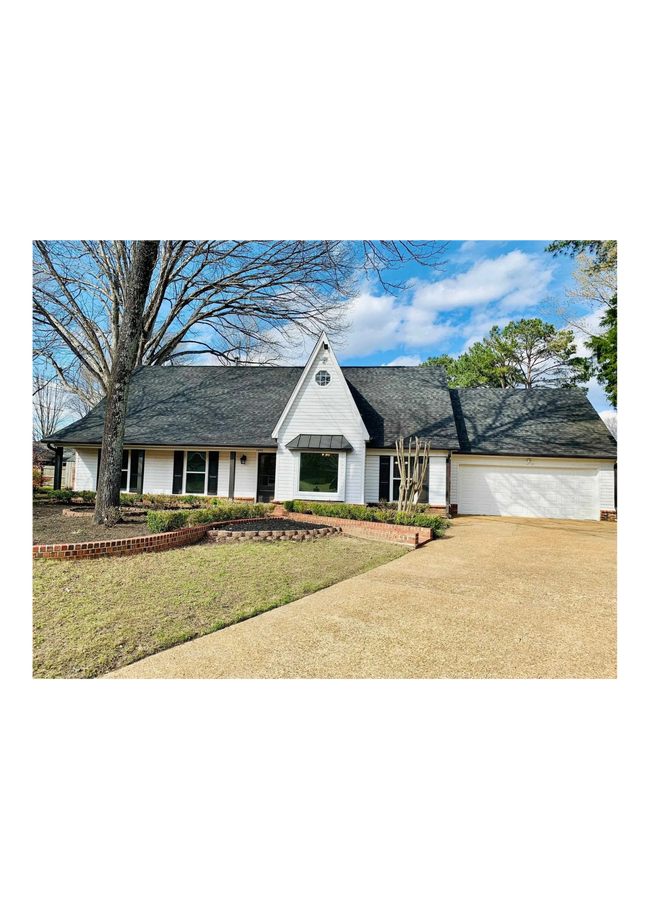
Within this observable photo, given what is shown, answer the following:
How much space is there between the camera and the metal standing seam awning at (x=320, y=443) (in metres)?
10.7

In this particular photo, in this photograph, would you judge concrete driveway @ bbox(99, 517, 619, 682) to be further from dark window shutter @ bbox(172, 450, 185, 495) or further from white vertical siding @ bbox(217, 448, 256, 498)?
dark window shutter @ bbox(172, 450, 185, 495)

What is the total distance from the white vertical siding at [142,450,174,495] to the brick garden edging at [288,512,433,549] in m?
4.47

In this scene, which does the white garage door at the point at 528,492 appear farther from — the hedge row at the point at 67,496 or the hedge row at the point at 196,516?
the hedge row at the point at 67,496

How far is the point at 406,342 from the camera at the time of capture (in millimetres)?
3580

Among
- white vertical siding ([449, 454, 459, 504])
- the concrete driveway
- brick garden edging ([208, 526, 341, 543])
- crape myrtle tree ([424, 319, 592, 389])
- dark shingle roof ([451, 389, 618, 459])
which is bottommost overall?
the concrete driveway

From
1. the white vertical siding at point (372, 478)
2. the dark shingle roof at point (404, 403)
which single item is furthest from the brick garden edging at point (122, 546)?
the dark shingle roof at point (404, 403)

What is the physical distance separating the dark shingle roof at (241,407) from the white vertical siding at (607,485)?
368 centimetres

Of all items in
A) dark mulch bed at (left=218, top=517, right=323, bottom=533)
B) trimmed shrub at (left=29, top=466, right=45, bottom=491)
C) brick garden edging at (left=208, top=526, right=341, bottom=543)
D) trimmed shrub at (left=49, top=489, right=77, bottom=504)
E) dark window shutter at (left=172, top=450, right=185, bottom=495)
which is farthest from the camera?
dark window shutter at (left=172, top=450, right=185, bottom=495)

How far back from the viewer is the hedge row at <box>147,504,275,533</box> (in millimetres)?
5707

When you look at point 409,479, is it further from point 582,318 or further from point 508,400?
point 582,318

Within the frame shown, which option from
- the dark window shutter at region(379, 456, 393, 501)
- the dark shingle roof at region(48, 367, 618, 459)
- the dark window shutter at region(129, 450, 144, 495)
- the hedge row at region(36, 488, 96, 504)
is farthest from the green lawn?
the dark window shutter at region(129, 450, 144, 495)
